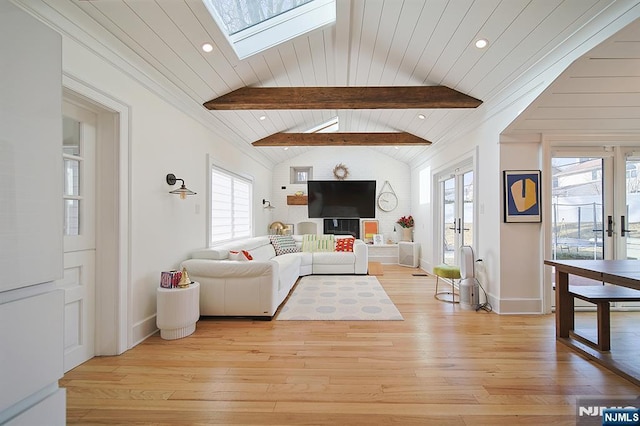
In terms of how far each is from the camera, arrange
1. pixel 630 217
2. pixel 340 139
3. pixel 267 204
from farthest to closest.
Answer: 1. pixel 267 204
2. pixel 340 139
3. pixel 630 217

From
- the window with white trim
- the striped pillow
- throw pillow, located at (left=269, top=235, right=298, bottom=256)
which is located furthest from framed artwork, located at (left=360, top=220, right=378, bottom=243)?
the window with white trim

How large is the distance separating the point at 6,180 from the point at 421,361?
2.49 metres

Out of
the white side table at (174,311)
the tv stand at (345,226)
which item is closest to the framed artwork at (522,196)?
the white side table at (174,311)

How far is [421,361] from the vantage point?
Answer: 89.1 inches

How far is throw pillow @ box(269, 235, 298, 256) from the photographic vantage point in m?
5.72

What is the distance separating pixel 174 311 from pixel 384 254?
514 cm

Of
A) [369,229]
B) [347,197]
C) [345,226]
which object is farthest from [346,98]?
[369,229]

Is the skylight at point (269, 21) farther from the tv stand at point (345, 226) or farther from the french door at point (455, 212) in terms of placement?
the tv stand at point (345, 226)

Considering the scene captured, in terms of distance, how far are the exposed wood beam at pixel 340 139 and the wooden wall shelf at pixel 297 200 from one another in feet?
6.70

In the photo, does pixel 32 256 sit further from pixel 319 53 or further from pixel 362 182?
pixel 362 182

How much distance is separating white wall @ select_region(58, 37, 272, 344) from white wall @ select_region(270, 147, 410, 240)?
12.5 feet

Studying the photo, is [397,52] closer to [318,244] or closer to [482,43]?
[482,43]

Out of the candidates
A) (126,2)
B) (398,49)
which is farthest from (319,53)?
(126,2)

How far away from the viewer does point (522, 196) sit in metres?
3.33
